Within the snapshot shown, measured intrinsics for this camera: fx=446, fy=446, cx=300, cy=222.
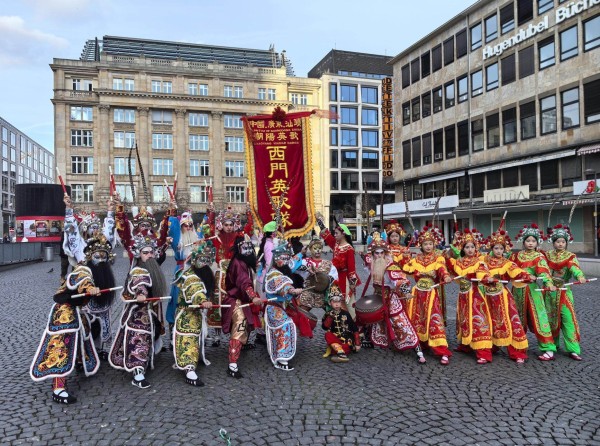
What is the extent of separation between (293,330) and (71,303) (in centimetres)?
262

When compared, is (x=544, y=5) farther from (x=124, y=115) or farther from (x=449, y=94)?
(x=124, y=115)

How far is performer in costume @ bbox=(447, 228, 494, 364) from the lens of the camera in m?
5.84

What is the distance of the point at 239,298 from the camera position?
589cm

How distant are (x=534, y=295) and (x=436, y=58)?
2853 cm

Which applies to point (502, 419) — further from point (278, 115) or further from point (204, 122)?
point (204, 122)

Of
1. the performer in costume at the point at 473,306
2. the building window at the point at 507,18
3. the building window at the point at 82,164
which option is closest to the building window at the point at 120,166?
the building window at the point at 82,164

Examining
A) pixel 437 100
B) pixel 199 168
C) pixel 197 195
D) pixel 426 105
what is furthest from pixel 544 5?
pixel 197 195

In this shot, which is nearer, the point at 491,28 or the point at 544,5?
the point at 544,5

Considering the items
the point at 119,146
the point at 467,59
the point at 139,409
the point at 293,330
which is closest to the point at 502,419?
the point at 293,330

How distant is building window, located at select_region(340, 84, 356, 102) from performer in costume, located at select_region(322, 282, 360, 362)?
50764 mm

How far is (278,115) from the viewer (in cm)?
865

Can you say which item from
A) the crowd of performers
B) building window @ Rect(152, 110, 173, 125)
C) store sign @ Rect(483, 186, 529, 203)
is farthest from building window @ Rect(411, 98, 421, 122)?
the crowd of performers

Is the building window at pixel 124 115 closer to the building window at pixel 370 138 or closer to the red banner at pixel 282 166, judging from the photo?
the building window at pixel 370 138

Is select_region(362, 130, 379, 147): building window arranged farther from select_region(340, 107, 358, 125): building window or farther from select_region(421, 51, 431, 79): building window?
select_region(421, 51, 431, 79): building window
